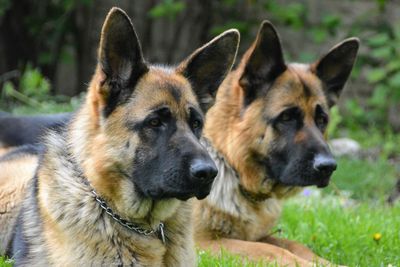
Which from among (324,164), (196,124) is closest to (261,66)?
(324,164)

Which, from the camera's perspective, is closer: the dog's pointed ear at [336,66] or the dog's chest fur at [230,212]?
the dog's chest fur at [230,212]

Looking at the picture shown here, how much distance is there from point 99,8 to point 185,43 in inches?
63.3

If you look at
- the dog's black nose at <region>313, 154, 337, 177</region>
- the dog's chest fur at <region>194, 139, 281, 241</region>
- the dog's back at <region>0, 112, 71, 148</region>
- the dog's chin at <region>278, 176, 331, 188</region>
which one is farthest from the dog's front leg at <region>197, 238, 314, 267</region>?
the dog's back at <region>0, 112, 71, 148</region>

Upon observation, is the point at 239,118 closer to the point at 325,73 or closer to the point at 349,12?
the point at 325,73

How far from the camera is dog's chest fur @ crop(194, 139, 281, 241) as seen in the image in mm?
5621

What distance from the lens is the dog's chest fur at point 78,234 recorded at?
4047 millimetres

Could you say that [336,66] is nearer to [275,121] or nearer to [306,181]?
[275,121]

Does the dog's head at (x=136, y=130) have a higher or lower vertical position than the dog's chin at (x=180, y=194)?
higher

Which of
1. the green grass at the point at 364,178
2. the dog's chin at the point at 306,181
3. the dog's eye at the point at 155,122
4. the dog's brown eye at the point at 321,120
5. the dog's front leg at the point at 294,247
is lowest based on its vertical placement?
the green grass at the point at 364,178

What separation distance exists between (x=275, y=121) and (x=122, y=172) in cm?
191

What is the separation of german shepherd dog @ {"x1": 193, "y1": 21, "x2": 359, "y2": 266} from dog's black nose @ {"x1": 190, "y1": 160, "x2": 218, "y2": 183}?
166 cm

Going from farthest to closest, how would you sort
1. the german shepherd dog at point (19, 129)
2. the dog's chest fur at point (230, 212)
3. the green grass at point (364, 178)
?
the green grass at point (364, 178), the german shepherd dog at point (19, 129), the dog's chest fur at point (230, 212)

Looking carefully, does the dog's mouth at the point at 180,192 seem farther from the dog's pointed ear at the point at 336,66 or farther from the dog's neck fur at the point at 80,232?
the dog's pointed ear at the point at 336,66

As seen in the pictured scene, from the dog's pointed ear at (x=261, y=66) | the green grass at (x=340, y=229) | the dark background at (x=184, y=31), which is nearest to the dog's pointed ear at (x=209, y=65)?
the green grass at (x=340, y=229)
